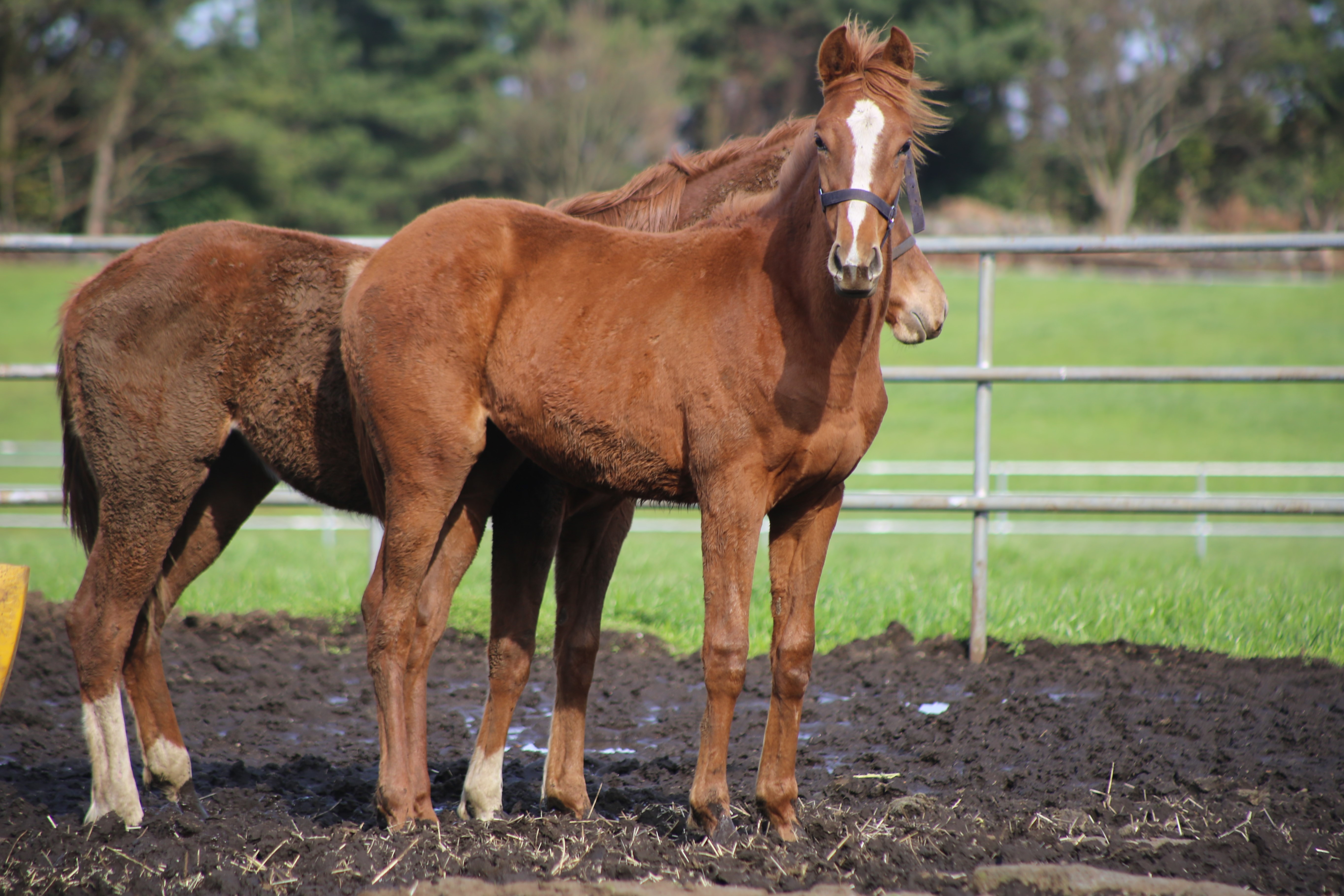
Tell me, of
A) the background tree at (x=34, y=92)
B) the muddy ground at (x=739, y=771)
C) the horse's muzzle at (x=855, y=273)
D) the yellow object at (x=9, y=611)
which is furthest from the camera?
the background tree at (x=34, y=92)

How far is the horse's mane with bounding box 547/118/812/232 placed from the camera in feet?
11.6

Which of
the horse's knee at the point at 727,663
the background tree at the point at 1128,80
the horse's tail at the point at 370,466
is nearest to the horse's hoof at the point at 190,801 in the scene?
the horse's tail at the point at 370,466

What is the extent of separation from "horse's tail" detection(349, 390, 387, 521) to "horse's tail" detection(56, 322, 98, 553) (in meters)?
1.00

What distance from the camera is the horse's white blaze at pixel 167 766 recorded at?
11.4 feet

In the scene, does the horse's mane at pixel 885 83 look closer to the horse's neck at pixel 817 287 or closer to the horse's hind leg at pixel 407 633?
the horse's neck at pixel 817 287

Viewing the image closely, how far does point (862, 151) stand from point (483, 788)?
2253 millimetres

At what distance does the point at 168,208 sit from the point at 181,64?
15.1ft

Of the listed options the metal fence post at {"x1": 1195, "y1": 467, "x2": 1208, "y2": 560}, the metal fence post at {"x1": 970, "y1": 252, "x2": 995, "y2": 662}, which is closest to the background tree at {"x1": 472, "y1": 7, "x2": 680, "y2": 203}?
the metal fence post at {"x1": 1195, "y1": 467, "x2": 1208, "y2": 560}

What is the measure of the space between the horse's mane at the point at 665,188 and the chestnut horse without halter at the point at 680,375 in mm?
364

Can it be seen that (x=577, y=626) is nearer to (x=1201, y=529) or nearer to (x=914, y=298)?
(x=914, y=298)

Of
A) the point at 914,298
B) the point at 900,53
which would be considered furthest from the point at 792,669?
the point at 900,53

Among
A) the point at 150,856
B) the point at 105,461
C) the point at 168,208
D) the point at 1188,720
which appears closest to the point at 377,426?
the point at 105,461

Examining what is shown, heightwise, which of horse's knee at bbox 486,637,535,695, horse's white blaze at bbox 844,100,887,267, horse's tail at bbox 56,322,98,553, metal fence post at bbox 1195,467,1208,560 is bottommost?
metal fence post at bbox 1195,467,1208,560

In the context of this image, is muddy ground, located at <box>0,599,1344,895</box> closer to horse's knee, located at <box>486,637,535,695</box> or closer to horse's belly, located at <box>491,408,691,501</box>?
horse's knee, located at <box>486,637,535,695</box>
